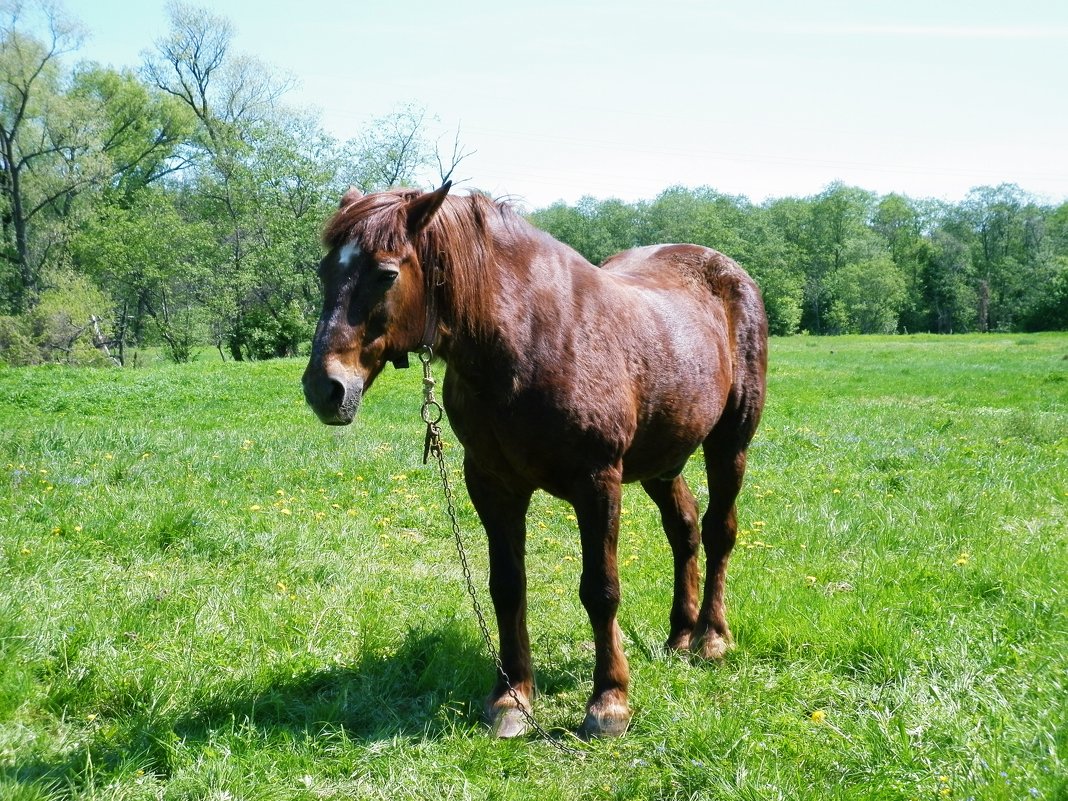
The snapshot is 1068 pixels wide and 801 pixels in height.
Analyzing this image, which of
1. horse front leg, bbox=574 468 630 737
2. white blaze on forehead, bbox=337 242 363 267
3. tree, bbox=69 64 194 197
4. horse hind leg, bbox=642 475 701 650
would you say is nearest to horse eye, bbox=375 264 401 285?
white blaze on forehead, bbox=337 242 363 267

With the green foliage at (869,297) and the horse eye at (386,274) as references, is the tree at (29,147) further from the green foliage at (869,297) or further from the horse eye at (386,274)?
the green foliage at (869,297)

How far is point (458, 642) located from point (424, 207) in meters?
2.39

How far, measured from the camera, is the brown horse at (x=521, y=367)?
113 inches

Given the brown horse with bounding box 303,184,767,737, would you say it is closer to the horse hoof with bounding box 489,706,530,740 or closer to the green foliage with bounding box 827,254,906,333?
the horse hoof with bounding box 489,706,530,740

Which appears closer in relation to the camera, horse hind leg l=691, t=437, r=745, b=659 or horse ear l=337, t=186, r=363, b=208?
horse ear l=337, t=186, r=363, b=208

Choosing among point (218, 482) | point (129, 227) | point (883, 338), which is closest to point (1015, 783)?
point (218, 482)

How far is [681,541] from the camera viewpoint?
4.50 metres

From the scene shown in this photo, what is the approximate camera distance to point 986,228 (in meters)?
81.1

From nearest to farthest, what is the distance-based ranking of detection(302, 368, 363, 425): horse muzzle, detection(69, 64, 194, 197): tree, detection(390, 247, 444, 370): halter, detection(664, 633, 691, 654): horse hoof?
1. detection(302, 368, 363, 425): horse muzzle
2. detection(390, 247, 444, 370): halter
3. detection(664, 633, 691, 654): horse hoof
4. detection(69, 64, 194, 197): tree

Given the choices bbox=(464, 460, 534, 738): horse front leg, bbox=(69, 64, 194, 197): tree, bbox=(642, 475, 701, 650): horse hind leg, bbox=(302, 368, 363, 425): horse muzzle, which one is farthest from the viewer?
bbox=(69, 64, 194, 197): tree

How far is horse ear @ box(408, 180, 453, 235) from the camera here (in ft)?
9.36

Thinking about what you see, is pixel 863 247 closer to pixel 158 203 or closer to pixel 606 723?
pixel 158 203

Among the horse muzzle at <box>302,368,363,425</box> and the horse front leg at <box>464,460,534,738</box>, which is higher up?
the horse muzzle at <box>302,368,363,425</box>

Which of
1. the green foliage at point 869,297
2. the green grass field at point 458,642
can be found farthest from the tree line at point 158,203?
the green foliage at point 869,297
